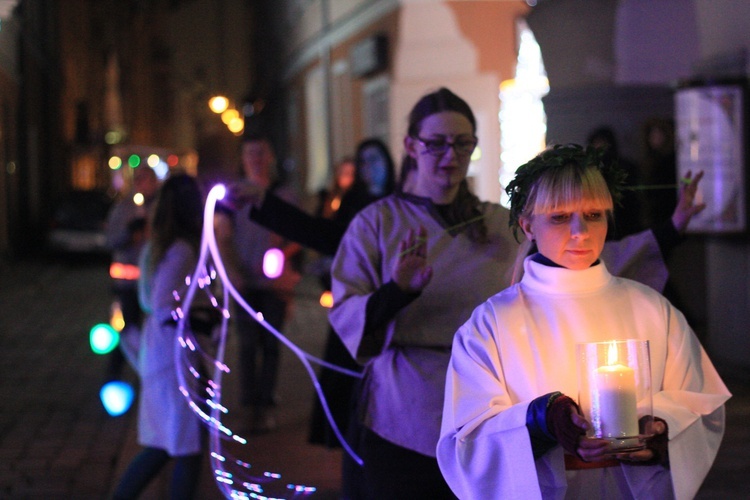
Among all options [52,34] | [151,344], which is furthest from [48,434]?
[52,34]

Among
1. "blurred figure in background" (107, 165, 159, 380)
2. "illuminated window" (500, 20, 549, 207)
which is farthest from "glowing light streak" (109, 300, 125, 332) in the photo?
"illuminated window" (500, 20, 549, 207)

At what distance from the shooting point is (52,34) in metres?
30.3

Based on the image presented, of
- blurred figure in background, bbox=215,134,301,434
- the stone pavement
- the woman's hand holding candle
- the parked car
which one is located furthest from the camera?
the parked car

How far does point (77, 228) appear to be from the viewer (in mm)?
26531

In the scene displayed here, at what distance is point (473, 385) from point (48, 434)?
579 cm

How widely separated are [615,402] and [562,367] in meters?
0.28

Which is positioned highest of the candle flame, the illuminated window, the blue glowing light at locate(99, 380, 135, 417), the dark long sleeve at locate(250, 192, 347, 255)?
the illuminated window

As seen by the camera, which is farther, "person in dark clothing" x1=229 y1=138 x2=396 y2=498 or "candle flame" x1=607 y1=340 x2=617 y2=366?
"person in dark clothing" x1=229 y1=138 x2=396 y2=498

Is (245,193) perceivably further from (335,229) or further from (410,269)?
(410,269)

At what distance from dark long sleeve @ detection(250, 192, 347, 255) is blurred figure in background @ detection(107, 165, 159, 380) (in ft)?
13.3

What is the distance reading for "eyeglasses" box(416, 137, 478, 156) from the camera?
3721 millimetres

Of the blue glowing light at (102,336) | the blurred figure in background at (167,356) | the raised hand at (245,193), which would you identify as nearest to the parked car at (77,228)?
the blue glowing light at (102,336)

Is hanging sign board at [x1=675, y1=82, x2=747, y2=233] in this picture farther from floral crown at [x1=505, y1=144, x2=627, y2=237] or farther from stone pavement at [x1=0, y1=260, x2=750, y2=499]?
floral crown at [x1=505, y1=144, x2=627, y2=237]

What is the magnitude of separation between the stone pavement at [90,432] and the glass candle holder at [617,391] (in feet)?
10.9
